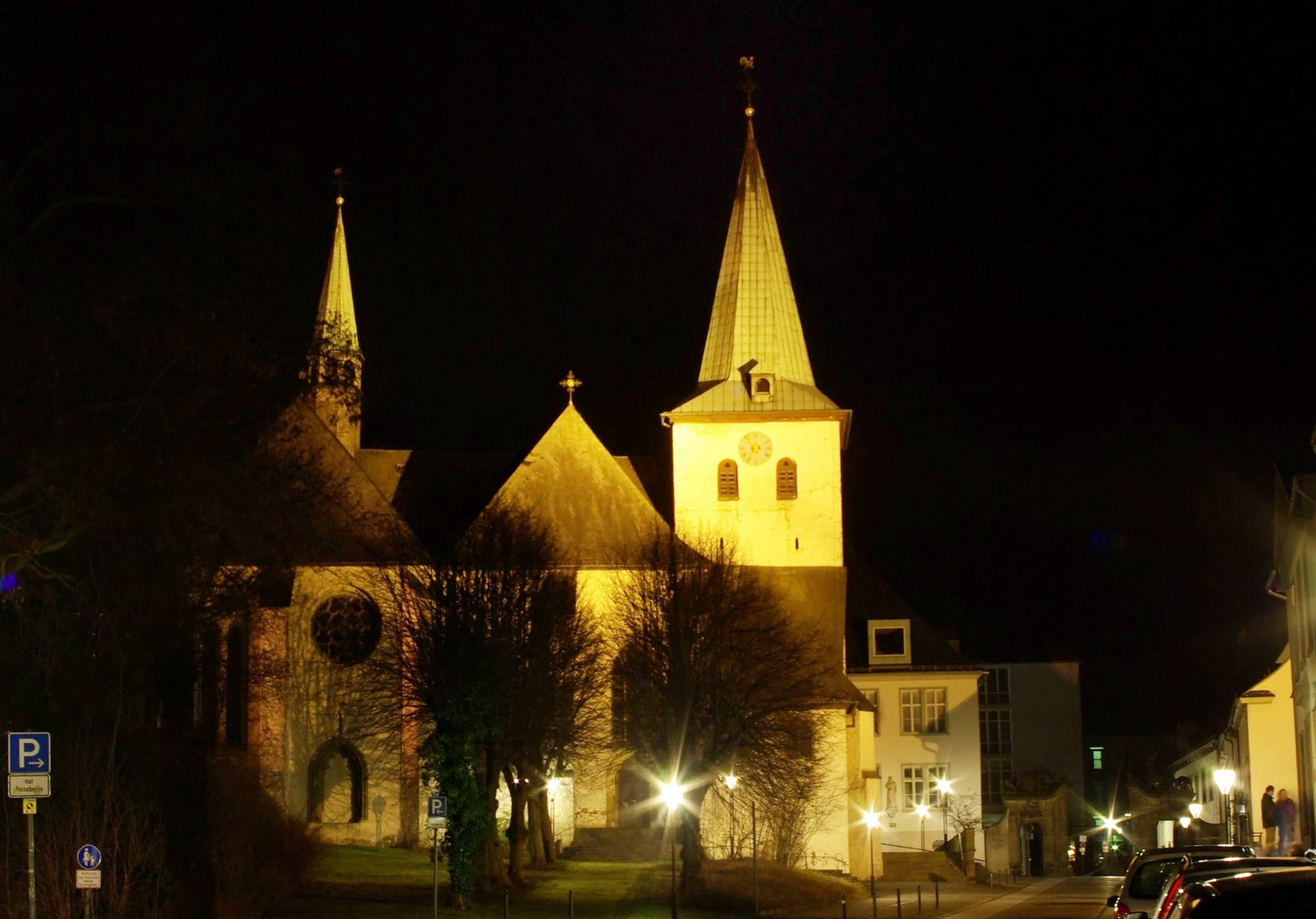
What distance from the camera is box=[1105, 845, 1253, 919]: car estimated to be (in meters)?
20.8

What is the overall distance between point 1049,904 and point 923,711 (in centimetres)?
2713

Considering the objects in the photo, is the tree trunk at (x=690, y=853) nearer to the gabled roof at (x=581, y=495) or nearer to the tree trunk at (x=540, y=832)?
the tree trunk at (x=540, y=832)

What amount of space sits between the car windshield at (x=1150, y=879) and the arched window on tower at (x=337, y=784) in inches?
1237

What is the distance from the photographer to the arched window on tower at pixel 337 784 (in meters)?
49.3

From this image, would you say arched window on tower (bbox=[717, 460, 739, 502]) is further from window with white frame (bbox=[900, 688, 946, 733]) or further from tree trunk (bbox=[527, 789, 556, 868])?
window with white frame (bbox=[900, 688, 946, 733])

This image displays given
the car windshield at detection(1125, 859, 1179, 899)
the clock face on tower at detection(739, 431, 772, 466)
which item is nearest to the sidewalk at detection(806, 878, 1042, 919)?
the car windshield at detection(1125, 859, 1179, 899)

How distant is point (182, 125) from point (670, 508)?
37.0 metres

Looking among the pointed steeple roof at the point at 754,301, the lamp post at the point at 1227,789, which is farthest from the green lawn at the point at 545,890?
Result: the pointed steeple roof at the point at 754,301

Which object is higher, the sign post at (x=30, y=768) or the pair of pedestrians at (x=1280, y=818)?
the sign post at (x=30, y=768)

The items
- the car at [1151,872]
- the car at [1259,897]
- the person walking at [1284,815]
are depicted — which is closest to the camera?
the car at [1259,897]

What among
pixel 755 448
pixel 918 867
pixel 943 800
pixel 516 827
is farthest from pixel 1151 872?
pixel 943 800

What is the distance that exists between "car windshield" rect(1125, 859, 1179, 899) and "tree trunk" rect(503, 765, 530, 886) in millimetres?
18875

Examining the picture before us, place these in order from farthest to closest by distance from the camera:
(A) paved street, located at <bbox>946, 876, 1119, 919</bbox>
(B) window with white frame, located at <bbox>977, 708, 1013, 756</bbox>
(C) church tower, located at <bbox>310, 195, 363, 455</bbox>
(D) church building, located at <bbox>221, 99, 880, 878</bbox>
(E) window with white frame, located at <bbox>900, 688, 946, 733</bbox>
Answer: (B) window with white frame, located at <bbox>977, 708, 1013, 756</bbox>
(E) window with white frame, located at <bbox>900, 688, 946, 733</bbox>
(D) church building, located at <bbox>221, 99, 880, 878</bbox>
(A) paved street, located at <bbox>946, 876, 1119, 919</bbox>
(C) church tower, located at <bbox>310, 195, 363, 455</bbox>

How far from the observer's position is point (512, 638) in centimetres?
4188
